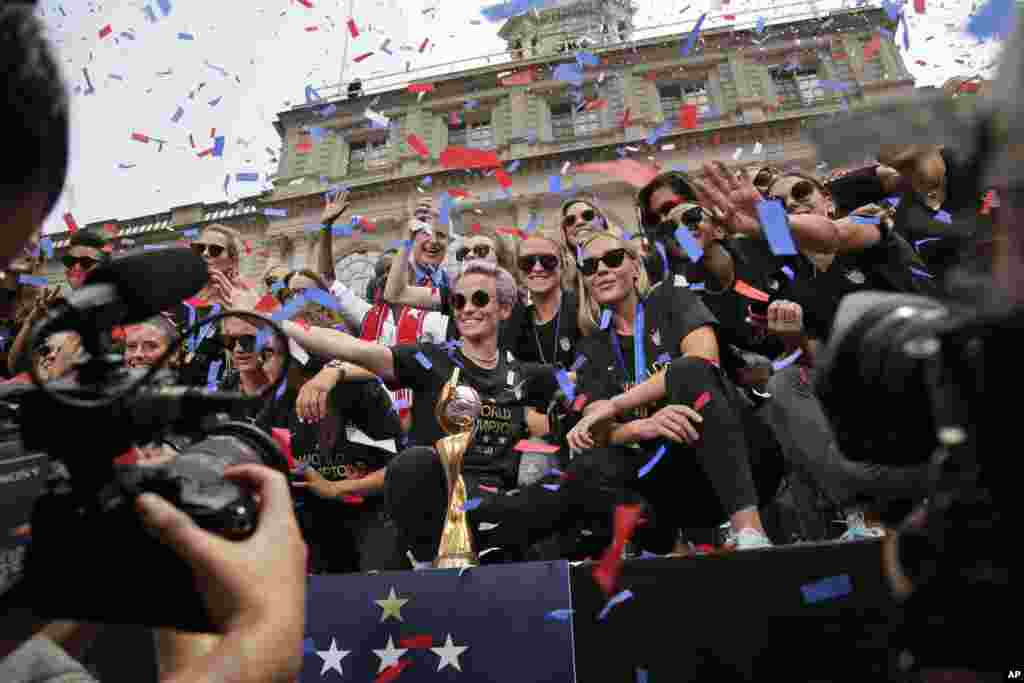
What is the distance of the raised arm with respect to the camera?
311 cm

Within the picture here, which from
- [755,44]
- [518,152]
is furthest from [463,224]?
[755,44]

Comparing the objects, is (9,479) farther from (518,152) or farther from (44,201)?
(518,152)

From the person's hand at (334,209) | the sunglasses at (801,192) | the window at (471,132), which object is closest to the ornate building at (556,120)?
the window at (471,132)

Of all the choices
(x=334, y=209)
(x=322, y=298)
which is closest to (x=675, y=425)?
(x=322, y=298)

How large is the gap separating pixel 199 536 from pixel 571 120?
70.5 ft

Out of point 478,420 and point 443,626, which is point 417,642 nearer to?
point 443,626

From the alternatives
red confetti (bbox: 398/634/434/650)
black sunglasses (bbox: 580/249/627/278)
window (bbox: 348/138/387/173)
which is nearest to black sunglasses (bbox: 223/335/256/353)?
black sunglasses (bbox: 580/249/627/278)

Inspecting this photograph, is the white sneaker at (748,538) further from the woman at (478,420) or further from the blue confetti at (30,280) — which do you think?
the blue confetti at (30,280)

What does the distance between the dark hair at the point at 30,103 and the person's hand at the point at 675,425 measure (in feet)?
7.55

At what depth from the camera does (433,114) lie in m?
21.4

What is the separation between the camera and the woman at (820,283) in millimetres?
2527

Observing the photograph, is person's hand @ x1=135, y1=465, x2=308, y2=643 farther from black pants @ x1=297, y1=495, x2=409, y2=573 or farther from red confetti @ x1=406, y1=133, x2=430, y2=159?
red confetti @ x1=406, y1=133, x2=430, y2=159

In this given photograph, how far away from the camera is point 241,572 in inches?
35.4

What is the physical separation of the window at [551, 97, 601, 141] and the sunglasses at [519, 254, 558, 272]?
16.9m
